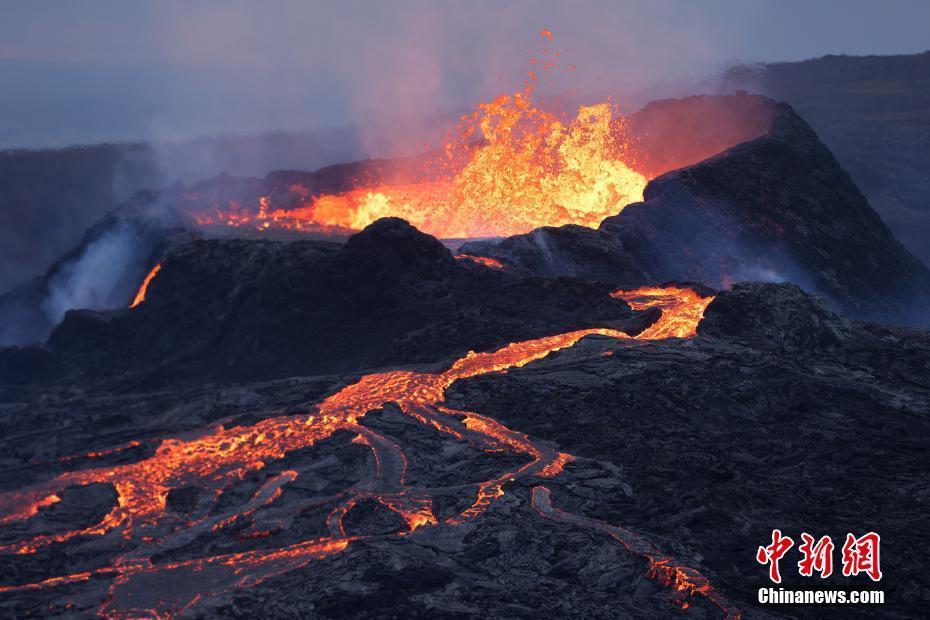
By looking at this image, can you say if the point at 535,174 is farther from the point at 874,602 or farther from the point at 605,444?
the point at 874,602

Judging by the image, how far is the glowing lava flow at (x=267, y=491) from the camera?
18203 mm

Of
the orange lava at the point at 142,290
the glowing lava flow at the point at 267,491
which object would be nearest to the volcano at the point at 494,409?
the glowing lava flow at the point at 267,491

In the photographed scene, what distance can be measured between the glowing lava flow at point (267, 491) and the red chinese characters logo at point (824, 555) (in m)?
1.55

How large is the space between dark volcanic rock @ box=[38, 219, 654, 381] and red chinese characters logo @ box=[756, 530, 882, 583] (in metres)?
13.6

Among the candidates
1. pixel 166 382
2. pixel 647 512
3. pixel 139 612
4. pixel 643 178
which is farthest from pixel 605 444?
pixel 643 178

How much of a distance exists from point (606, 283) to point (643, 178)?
18114 mm

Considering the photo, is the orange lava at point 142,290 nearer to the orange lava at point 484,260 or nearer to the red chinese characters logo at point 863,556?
the orange lava at point 484,260

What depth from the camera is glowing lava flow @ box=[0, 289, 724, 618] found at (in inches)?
717

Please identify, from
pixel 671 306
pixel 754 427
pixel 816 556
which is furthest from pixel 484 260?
pixel 816 556

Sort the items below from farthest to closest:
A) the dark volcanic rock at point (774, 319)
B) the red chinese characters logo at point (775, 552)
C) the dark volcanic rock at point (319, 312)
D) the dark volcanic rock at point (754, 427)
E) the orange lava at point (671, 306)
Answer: the dark volcanic rock at point (319, 312)
the orange lava at point (671, 306)
the dark volcanic rock at point (774, 319)
the dark volcanic rock at point (754, 427)
the red chinese characters logo at point (775, 552)

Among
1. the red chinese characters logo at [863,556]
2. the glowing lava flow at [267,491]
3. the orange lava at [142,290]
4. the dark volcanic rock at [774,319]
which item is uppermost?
the orange lava at [142,290]

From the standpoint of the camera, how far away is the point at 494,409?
26172 millimetres

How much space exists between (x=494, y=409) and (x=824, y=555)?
1012 centimetres

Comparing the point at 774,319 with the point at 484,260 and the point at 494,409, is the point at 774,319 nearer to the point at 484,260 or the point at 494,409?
the point at 494,409
